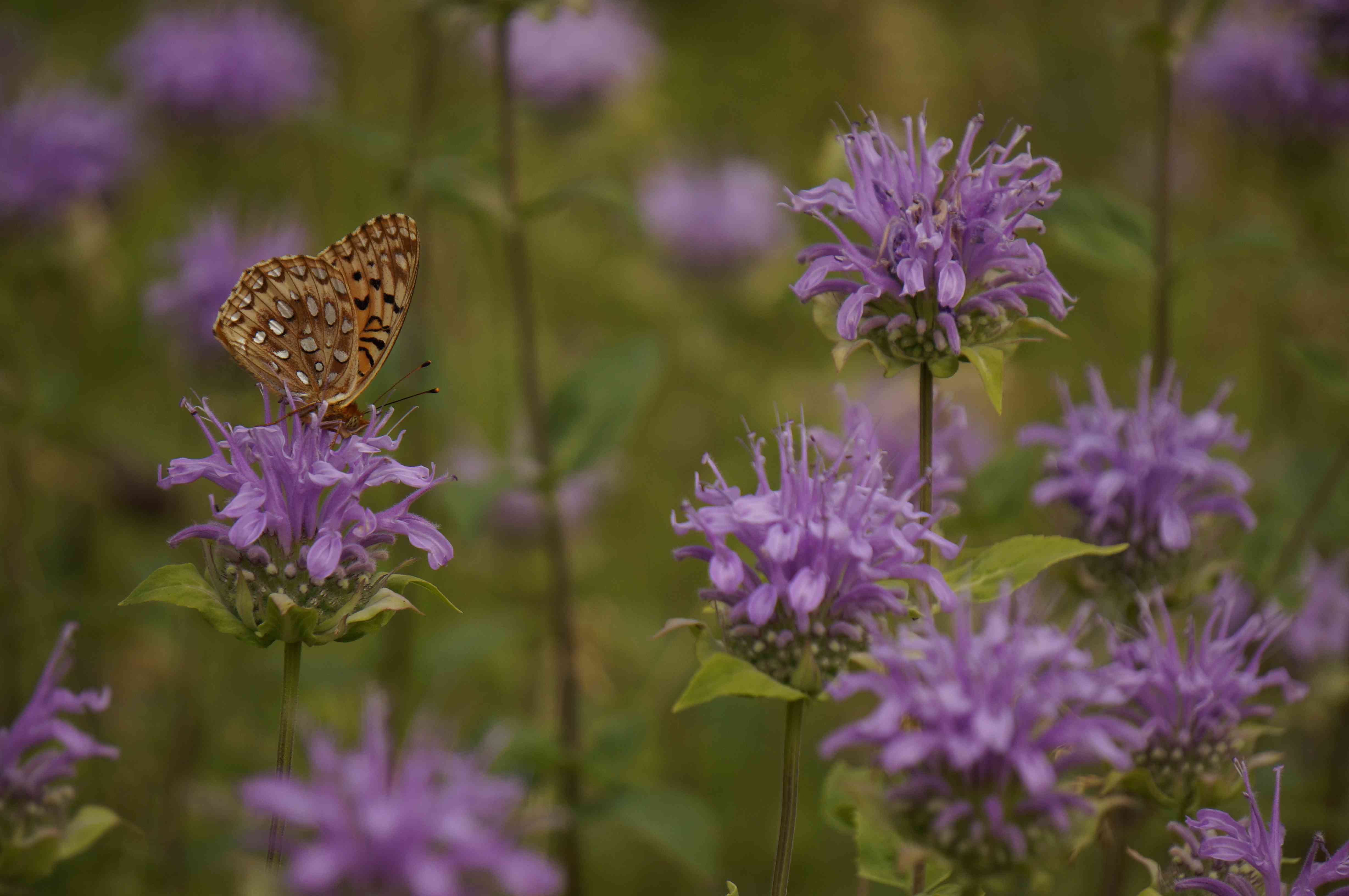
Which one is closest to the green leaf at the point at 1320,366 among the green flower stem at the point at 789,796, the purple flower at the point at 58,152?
the green flower stem at the point at 789,796

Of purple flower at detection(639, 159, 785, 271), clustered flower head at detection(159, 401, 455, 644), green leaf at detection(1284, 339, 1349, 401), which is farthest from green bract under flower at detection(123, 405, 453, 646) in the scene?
purple flower at detection(639, 159, 785, 271)

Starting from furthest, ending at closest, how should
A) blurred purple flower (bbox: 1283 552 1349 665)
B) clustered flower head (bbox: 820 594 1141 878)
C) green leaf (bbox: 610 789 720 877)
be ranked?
blurred purple flower (bbox: 1283 552 1349 665) → green leaf (bbox: 610 789 720 877) → clustered flower head (bbox: 820 594 1141 878)

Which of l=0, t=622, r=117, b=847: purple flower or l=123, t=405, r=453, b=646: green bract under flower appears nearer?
l=123, t=405, r=453, b=646: green bract under flower

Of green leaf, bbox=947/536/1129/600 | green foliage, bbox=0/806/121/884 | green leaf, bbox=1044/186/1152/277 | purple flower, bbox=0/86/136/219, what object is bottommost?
green foliage, bbox=0/806/121/884

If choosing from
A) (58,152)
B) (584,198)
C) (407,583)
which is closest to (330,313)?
(407,583)

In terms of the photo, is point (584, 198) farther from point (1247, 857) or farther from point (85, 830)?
point (1247, 857)

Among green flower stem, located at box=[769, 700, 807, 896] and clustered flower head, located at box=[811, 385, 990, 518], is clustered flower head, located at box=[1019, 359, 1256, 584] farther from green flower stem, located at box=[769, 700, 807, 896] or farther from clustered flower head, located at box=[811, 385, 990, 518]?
green flower stem, located at box=[769, 700, 807, 896]
